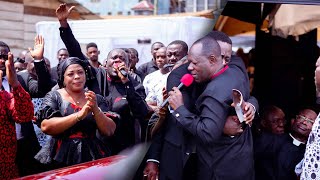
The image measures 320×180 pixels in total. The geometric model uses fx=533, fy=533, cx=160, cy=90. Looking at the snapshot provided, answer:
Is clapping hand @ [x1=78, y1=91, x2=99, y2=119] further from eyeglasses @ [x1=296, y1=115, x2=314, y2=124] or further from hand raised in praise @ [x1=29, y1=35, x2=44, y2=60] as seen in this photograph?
eyeglasses @ [x1=296, y1=115, x2=314, y2=124]

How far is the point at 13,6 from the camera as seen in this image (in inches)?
208

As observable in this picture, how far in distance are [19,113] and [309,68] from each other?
648 cm

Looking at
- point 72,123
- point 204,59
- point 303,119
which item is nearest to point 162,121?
point 204,59

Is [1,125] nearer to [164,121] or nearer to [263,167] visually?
[164,121]

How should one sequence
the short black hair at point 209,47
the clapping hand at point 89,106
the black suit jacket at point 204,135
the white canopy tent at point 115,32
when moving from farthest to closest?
the white canopy tent at point 115,32 → the clapping hand at point 89,106 → the short black hair at point 209,47 → the black suit jacket at point 204,135

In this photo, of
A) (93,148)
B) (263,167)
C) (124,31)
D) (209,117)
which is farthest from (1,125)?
(124,31)

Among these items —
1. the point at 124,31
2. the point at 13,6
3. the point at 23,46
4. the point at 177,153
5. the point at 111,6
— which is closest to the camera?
the point at 177,153

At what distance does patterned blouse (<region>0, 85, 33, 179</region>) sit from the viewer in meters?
4.28

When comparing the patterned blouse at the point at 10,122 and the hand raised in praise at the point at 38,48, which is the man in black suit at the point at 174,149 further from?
the hand raised in praise at the point at 38,48

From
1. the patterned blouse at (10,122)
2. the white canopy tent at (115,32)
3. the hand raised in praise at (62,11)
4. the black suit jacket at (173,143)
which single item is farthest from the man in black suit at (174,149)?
the white canopy tent at (115,32)

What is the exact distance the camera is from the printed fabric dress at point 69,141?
13.8 ft

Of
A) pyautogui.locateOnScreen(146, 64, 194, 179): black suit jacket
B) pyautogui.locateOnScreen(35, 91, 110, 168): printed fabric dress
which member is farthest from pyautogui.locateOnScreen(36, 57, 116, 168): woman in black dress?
pyautogui.locateOnScreen(146, 64, 194, 179): black suit jacket

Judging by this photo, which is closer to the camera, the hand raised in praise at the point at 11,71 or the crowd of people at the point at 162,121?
the crowd of people at the point at 162,121

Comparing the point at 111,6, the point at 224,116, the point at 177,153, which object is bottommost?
the point at 177,153
